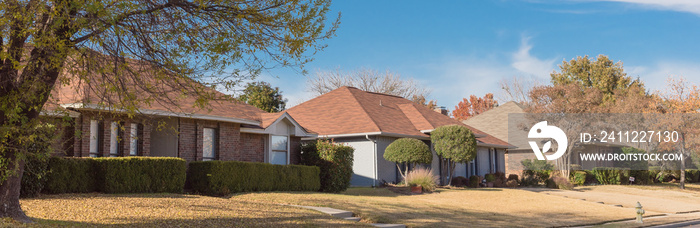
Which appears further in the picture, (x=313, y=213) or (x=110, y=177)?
(x=110, y=177)

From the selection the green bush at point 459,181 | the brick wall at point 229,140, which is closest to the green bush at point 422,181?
the green bush at point 459,181

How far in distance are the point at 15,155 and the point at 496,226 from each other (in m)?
11.6

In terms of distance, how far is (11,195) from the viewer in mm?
10789

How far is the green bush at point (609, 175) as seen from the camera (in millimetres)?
41500

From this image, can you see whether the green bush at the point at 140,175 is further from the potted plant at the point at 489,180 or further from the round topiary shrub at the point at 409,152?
the potted plant at the point at 489,180

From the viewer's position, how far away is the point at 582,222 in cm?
1816

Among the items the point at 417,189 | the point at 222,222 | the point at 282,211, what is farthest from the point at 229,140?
the point at 222,222

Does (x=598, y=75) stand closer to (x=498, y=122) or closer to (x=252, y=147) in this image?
(x=498, y=122)

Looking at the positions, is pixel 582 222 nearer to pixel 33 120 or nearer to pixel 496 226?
pixel 496 226

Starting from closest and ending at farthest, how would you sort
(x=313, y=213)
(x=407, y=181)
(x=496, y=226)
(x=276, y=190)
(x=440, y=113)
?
1. (x=313, y=213)
2. (x=496, y=226)
3. (x=276, y=190)
4. (x=407, y=181)
5. (x=440, y=113)

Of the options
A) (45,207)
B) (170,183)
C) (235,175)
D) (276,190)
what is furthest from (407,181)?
(45,207)

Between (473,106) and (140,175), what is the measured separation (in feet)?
186

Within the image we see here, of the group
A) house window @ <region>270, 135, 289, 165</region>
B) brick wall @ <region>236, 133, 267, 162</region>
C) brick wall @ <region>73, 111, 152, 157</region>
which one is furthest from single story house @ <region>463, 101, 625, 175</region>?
brick wall @ <region>73, 111, 152, 157</region>

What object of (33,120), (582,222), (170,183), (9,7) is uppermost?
(9,7)
